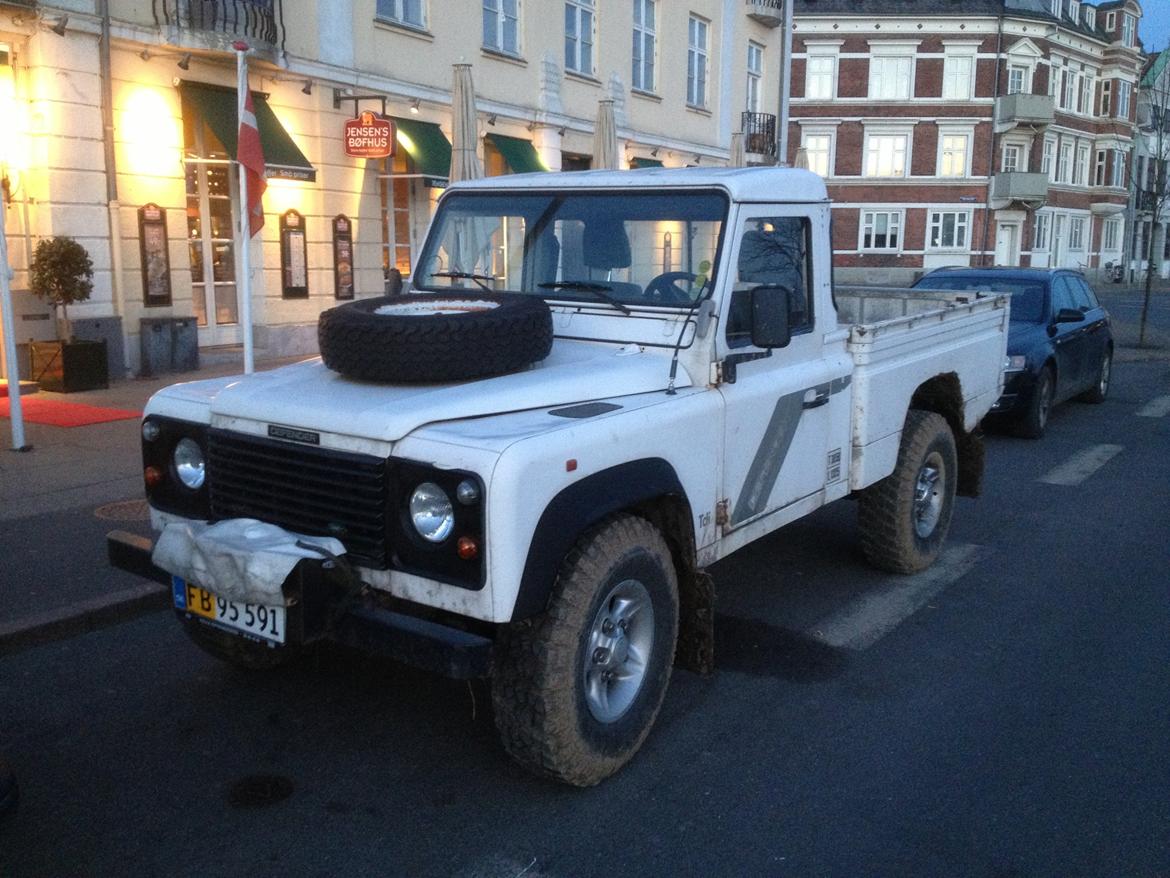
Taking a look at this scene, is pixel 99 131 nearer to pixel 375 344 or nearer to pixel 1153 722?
pixel 375 344

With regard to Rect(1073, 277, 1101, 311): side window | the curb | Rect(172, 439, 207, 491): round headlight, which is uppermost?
Rect(1073, 277, 1101, 311): side window

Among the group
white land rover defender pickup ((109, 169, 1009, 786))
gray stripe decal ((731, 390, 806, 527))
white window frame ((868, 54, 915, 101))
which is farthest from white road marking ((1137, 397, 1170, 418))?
white window frame ((868, 54, 915, 101))

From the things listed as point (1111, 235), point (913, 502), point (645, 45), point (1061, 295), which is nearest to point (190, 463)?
point (913, 502)

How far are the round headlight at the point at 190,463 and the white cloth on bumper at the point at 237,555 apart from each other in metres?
0.44

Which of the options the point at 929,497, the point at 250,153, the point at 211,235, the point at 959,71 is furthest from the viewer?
the point at 959,71

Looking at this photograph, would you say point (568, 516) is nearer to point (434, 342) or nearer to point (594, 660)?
point (594, 660)

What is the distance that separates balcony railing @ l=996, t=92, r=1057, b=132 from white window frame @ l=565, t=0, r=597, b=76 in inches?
1418

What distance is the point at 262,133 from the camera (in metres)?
14.4

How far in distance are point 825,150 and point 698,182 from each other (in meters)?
51.1

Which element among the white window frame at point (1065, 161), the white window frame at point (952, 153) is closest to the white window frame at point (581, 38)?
the white window frame at point (952, 153)

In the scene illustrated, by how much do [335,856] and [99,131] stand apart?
39.1 ft

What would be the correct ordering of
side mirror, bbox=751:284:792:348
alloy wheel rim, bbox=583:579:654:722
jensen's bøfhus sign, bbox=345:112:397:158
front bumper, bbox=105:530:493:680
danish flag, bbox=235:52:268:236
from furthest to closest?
jensen's bøfhus sign, bbox=345:112:397:158
danish flag, bbox=235:52:268:236
side mirror, bbox=751:284:792:348
alloy wheel rim, bbox=583:579:654:722
front bumper, bbox=105:530:493:680

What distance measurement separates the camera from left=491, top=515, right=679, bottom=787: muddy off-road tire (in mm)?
3533

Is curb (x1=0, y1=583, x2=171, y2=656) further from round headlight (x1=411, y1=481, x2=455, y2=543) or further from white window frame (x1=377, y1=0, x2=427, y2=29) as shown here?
white window frame (x1=377, y1=0, x2=427, y2=29)
